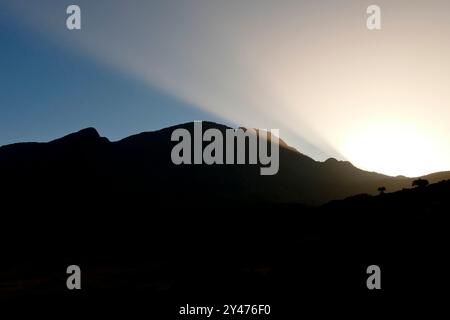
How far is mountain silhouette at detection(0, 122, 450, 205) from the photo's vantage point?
267ft

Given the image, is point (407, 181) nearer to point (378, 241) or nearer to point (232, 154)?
point (232, 154)

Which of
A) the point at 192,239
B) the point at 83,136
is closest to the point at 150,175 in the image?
the point at 83,136

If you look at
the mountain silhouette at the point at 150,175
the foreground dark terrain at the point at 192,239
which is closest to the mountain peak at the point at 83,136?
the mountain silhouette at the point at 150,175

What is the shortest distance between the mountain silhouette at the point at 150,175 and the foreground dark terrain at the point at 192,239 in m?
0.44

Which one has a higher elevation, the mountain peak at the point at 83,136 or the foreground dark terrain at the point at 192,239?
the mountain peak at the point at 83,136

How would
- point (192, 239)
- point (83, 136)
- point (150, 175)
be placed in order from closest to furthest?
point (192, 239) → point (150, 175) → point (83, 136)

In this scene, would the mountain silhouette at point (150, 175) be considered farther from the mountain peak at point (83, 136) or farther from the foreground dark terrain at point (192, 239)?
the foreground dark terrain at point (192, 239)

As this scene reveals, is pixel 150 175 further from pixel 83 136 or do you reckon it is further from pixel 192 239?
pixel 192 239

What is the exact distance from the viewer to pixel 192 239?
4759 centimetres

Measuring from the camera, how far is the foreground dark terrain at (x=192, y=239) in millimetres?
21375

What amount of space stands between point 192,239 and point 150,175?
5128cm

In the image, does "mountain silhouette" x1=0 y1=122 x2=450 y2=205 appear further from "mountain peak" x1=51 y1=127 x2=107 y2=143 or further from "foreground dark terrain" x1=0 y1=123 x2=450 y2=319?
"foreground dark terrain" x1=0 y1=123 x2=450 y2=319

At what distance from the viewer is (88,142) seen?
3853 inches

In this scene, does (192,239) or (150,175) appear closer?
(192,239)
